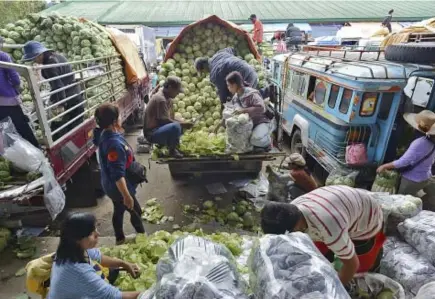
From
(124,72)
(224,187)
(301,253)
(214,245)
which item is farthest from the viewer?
(124,72)

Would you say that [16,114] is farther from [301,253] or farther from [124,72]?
[301,253]

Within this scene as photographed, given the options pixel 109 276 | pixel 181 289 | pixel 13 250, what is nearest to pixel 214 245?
pixel 181 289

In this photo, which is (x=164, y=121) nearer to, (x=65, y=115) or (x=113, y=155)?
(x=113, y=155)

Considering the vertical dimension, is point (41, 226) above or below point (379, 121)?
below

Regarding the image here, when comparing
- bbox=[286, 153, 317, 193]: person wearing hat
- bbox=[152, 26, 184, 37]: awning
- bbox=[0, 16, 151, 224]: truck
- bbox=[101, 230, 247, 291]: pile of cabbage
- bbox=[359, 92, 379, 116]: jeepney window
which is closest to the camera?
bbox=[101, 230, 247, 291]: pile of cabbage

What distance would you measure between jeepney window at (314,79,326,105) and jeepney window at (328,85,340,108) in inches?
10.3

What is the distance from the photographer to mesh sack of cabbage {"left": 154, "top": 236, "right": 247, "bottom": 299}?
1376 millimetres

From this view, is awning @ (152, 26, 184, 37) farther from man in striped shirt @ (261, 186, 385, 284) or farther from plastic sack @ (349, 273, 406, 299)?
plastic sack @ (349, 273, 406, 299)

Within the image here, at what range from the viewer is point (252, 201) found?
526 centimetres

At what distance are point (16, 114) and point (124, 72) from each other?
13.7ft

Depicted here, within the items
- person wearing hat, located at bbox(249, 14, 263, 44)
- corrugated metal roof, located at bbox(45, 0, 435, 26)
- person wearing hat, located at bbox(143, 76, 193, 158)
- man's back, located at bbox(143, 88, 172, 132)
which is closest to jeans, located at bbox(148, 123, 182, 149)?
person wearing hat, located at bbox(143, 76, 193, 158)

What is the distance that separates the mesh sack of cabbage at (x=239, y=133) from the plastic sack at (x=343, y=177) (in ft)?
4.45

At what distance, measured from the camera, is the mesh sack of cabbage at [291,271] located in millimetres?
1352

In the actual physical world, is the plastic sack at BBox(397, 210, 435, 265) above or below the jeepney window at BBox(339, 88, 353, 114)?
below
